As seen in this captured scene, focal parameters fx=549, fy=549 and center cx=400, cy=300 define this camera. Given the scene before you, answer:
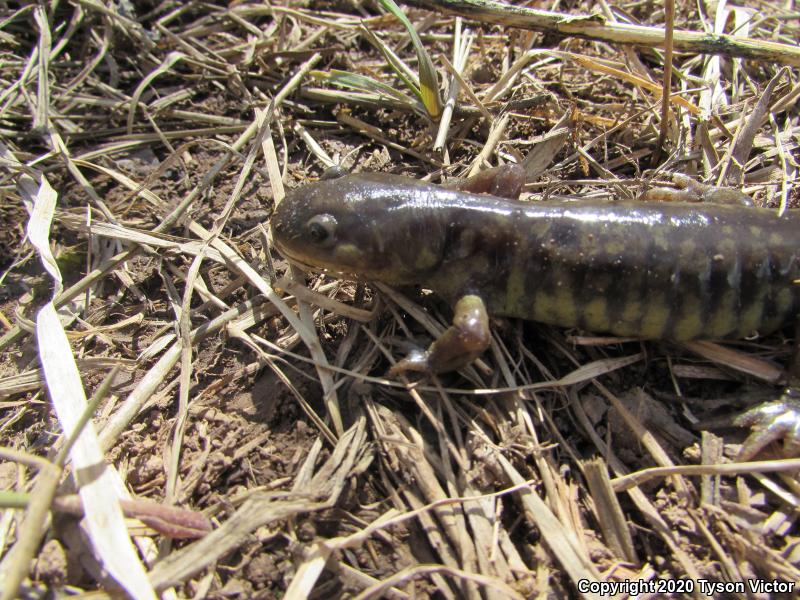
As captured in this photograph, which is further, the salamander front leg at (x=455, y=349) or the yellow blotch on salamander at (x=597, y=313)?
the yellow blotch on salamander at (x=597, y=313)

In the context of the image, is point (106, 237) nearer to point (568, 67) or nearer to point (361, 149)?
point (361, 149)

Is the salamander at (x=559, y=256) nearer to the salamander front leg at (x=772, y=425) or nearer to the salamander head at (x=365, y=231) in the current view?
the salamander head at (x=365, y=231)

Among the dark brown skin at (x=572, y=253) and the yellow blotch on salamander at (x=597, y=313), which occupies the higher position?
the dark brown skin at (x=572, y=253)

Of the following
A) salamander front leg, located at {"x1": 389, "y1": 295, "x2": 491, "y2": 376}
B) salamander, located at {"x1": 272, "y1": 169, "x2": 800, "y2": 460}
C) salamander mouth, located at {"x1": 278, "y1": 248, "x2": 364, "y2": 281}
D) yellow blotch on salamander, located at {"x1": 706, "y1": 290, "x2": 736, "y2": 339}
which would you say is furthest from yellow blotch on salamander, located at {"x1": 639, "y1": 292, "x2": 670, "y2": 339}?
salamander mouth, located at {"x1": 278, "y1": 248, "x2": 364, "y2": 281}

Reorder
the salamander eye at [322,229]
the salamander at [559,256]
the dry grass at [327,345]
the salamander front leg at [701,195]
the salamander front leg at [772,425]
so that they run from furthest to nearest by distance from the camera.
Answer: the salamander front leg at [701,195] → the salamander eye at [322,229] → the salamander at [559,256] → the salamander front leg at [772,425] → the dry grass at [327,345]

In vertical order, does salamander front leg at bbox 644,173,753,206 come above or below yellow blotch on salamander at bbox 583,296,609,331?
above

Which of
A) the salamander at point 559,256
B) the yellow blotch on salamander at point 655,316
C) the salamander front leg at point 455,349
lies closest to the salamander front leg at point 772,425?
the salamander at point 559,256

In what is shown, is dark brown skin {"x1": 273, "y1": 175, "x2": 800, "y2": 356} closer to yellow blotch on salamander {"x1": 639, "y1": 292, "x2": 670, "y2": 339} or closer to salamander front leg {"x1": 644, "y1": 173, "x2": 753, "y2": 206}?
yellow blotch on salamander {"x1": 639, "y1": 292, "x2": 670, "y2": 339}
